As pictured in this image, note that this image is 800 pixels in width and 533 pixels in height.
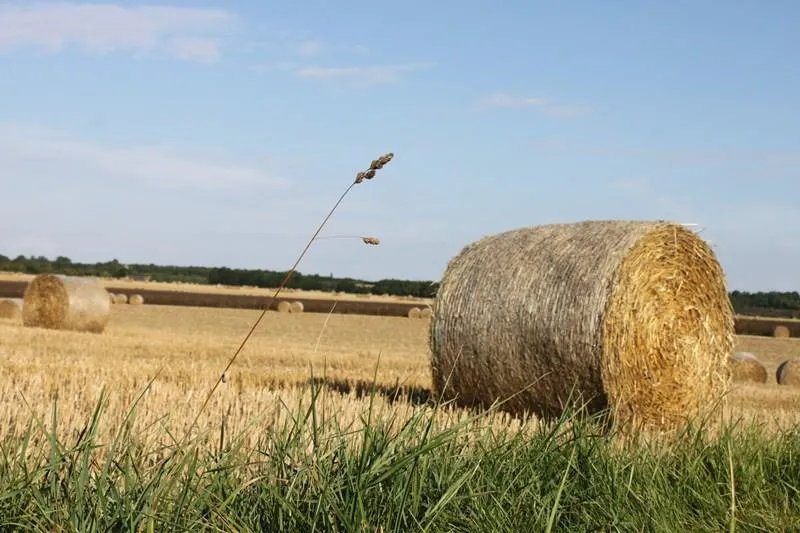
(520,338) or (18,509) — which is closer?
(18,509)

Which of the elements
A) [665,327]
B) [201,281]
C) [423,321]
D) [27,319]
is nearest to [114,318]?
[27,319]

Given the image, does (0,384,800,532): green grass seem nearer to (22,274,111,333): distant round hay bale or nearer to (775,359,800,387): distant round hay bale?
(775,359,800,387): distant round hay bale

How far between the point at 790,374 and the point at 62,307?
13935mm

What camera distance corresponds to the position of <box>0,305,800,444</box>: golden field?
7125mm

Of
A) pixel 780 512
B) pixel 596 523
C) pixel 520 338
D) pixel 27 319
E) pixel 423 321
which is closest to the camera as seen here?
pixel 596 523

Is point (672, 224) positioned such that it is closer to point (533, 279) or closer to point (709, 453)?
point (533, 279)

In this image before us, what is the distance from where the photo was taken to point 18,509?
12.0 ft

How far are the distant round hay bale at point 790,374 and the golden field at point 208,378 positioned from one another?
3.13 ft

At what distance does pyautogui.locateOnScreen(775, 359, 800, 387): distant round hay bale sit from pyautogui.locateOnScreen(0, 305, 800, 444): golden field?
0.95 metres

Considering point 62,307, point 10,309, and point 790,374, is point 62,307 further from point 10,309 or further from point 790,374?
point 790,374

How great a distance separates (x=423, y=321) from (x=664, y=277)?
26514 millimetres

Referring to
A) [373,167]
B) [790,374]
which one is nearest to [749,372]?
[790,374]

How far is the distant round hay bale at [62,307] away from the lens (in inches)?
801

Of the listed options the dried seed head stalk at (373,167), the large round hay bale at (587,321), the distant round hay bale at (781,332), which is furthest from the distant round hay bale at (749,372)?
the distant round hay bale at (781,332)
